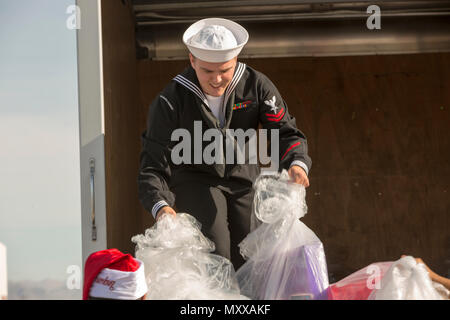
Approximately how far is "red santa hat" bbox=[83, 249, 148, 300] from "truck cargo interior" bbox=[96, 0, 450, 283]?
9.78 ft

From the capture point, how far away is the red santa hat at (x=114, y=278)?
6.82 ft

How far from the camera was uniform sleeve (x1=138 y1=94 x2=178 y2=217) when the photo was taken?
276 cm

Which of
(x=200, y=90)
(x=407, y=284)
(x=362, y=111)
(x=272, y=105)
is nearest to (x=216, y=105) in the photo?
(x=200, y=90)

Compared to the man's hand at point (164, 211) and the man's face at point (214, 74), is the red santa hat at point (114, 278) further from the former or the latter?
the man's face at point (214, 74)

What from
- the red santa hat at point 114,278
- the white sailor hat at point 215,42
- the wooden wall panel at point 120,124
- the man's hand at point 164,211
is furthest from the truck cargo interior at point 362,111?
the red santa hat at point 114,278

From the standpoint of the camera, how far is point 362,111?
17.4 feet

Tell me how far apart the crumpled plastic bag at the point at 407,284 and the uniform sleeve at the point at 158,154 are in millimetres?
1002

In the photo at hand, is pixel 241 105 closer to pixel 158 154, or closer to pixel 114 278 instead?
pixel 158 154

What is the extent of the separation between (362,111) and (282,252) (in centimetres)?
303

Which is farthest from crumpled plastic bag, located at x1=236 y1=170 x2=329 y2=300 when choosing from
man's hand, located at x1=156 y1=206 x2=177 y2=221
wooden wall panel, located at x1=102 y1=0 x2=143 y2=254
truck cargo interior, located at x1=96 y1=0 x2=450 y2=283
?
truck cargo interior, located at x1=96 y1=0 x2=450 y2=283

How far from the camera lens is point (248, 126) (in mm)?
2953

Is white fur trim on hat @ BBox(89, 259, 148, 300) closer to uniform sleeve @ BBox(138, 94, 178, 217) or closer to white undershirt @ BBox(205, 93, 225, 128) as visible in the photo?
uniform sleeve @ BBox(138, 94, 178, 217)

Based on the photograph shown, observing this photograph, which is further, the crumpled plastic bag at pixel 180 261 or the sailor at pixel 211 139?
the sailor at pixel 211 139

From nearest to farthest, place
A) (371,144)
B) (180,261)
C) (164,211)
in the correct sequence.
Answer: (180,261)
(164,211)
(371,144)
